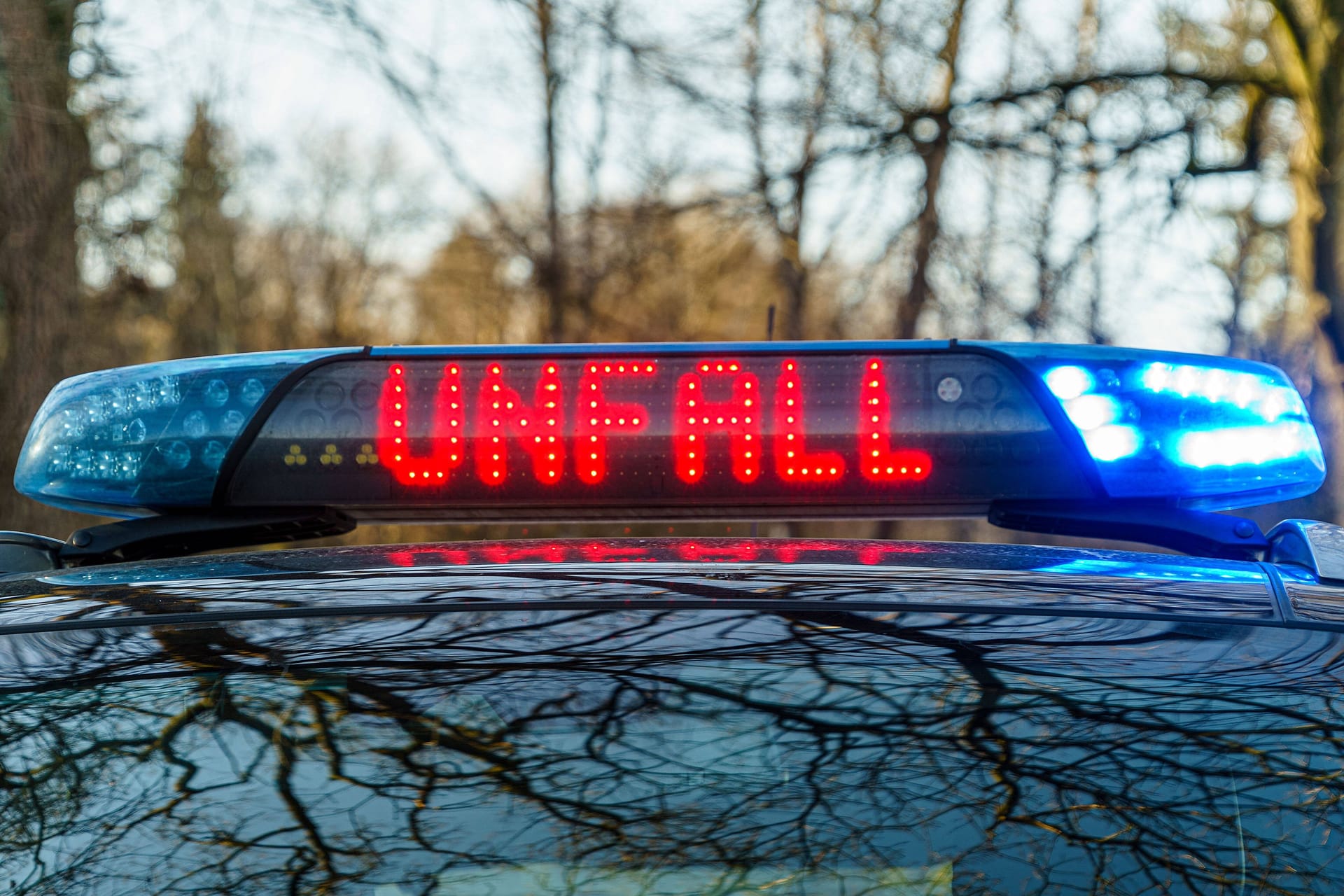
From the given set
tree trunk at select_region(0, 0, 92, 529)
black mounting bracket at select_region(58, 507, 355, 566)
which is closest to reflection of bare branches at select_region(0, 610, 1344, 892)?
black mounting bracket at select_region(58, 507, 355, 566)

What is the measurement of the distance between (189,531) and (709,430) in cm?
103

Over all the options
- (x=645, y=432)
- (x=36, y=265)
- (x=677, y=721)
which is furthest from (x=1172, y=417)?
(x=36, y=265)

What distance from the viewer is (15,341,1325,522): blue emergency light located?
2432 mm

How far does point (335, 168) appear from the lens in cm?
3875

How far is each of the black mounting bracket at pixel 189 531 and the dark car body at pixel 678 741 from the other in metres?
0.85

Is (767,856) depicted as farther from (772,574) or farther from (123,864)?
(123,864)

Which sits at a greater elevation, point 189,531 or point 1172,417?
point 1172,417

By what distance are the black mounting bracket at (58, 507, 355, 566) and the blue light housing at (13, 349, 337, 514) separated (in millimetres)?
39

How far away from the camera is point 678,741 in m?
1.41

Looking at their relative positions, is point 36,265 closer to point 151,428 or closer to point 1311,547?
point 151,428

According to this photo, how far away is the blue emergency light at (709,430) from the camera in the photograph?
95.7 inches

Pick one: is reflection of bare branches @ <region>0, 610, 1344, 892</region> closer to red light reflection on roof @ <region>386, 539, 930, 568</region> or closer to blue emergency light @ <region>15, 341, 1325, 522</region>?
red light reflection on roof @ <region>386, 539, 930, 568</region>

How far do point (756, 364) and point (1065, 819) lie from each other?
4.12 ft

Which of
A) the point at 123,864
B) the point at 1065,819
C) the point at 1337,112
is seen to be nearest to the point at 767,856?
the point at 1065,819
